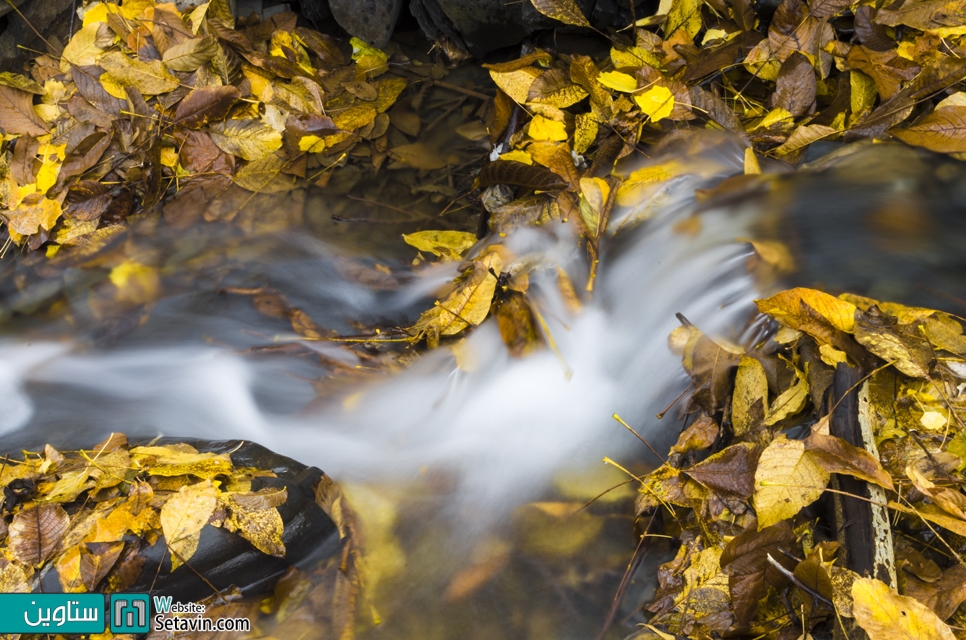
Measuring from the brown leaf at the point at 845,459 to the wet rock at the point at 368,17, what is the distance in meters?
2.75

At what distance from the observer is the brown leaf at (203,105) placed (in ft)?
9.59

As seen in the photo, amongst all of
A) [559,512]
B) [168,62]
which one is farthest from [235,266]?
[559,512]

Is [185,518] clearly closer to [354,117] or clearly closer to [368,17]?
[354,117]

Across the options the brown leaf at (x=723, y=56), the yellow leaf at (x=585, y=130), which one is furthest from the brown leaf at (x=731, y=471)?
the brown leaf at (x=723, y=56)

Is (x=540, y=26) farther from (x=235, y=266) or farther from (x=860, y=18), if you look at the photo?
(x=235, y=266)

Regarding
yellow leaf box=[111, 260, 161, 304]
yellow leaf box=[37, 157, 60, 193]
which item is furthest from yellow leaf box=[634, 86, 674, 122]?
yellow leaf box=[37, 157, 60, 193]

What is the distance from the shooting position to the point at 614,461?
79.0 inches

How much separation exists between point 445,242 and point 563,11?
1.13 meters

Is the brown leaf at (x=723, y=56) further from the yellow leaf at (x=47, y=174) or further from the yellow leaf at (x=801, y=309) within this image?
the yellow leaf at (x=47, y=174)

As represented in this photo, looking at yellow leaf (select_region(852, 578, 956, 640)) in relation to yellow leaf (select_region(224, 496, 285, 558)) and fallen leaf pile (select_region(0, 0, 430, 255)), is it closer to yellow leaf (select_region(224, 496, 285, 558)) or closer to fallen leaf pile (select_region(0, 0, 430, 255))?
yellow leaf (select_region(224, 496, 285, 558))

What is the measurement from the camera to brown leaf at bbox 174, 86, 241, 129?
9.59 ft

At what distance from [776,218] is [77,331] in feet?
9.05

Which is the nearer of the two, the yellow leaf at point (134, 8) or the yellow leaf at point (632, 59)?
the yellow leaf at point (632, 59)

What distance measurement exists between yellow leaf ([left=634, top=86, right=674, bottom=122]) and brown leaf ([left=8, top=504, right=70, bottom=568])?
2524 millimetres
